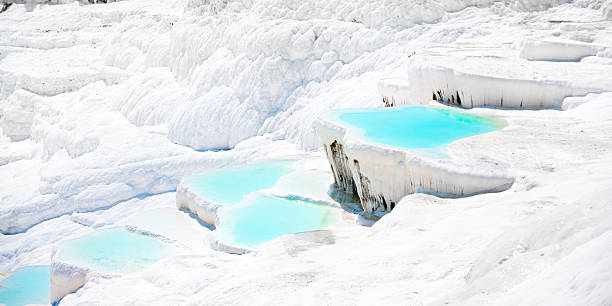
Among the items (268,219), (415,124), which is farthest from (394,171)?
(268,219)

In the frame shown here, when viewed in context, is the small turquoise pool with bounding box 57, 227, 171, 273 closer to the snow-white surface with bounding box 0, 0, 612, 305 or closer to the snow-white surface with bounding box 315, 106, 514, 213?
the snow-white surface with bounding box 0, 0, 612, 305

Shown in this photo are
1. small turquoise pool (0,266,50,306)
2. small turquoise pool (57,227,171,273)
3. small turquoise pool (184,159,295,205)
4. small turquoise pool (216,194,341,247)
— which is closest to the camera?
small turquoise pool (216,194,341,247)

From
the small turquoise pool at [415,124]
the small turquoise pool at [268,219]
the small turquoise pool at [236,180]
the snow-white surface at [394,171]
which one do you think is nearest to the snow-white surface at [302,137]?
the snow-white surface at [394,171]

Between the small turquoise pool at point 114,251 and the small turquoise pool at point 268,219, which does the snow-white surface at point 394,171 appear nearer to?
the small turquoise pool at point 268,219

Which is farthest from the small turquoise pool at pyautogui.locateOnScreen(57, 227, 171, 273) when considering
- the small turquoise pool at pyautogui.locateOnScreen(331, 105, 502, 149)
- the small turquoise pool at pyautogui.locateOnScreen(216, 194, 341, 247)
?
the small turquoise pool at pyautogui.locateOnScreen(331, 105, 502, 149)

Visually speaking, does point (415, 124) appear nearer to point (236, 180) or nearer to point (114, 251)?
point (236, 180)

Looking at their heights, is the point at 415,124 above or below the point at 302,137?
above
